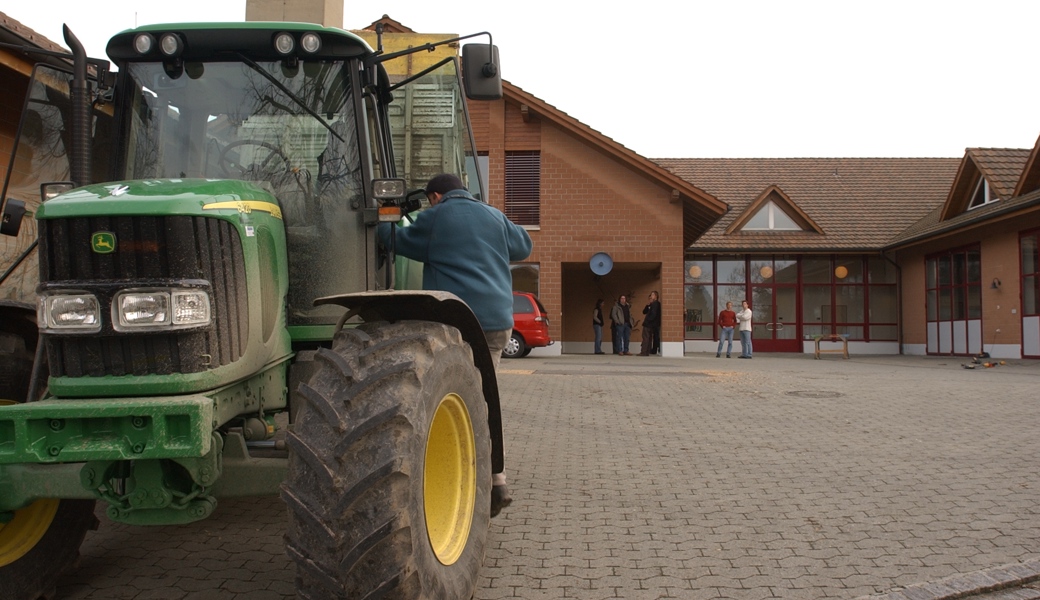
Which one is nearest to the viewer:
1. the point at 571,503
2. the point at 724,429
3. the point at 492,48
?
the point at 492,48

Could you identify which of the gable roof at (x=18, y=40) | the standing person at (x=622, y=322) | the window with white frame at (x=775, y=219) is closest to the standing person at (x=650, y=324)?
the standing person at (x=622, y=322)

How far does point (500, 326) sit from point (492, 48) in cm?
145

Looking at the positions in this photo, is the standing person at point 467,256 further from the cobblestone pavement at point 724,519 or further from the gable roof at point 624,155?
the gable roof at point 624,155

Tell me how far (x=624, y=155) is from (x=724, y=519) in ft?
65.1

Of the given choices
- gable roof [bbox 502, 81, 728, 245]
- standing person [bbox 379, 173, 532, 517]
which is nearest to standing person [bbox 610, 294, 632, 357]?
gable roof [bbox 502, 81, 728, 245]

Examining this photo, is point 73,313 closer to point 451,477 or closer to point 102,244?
point 102,244

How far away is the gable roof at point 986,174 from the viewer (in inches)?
908

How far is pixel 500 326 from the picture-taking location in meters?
4.43

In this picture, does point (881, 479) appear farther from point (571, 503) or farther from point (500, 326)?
point (500, 326)

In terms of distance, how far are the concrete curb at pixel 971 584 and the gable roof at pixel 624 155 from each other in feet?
65.7

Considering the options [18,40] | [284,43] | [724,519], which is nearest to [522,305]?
[18,40]

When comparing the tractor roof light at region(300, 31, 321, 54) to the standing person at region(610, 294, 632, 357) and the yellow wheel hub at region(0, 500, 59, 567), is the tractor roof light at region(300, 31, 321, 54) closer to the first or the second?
the yellow wheel hub at region(0, 500, 59, 567)

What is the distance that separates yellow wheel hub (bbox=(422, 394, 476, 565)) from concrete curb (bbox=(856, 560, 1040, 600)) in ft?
6.38

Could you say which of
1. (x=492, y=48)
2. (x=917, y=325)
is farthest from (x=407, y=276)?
(x=917, y=325)
